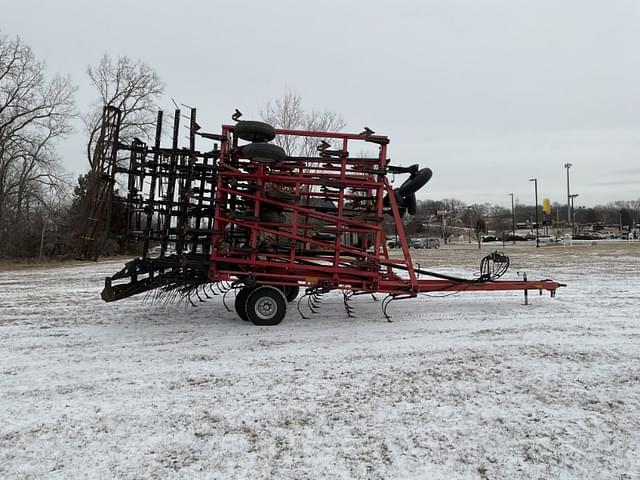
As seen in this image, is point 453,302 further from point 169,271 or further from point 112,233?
point 112,233

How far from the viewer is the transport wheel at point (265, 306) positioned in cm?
629

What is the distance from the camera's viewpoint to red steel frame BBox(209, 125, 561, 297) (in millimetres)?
6191

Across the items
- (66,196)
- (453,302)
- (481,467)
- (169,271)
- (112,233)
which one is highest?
(66,196)

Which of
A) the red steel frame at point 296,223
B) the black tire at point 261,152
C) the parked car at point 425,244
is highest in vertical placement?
the parked car at point 425,244

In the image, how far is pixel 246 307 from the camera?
630 centimetres

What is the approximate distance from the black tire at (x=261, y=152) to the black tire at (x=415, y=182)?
2420mm

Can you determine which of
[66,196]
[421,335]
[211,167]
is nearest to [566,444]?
[421,335]

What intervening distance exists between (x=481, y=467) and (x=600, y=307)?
637cm

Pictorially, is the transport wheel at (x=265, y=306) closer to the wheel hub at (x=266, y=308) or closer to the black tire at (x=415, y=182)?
the wheel hub at (x=266, y=308)

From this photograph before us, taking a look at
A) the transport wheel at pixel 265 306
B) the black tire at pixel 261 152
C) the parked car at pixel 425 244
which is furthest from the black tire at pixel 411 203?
the parked car at pixel 425 244

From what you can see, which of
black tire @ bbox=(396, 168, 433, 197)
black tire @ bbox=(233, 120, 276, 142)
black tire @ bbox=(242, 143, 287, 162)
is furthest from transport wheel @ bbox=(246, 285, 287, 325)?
→ black tire @ bbox=(396, 168, 433, 197)

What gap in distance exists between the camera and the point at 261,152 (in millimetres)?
5750

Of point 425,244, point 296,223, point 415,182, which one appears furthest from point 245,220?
point 425,244

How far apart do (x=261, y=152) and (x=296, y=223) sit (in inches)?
47.0
